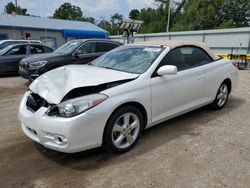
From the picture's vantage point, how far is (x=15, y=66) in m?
9.91

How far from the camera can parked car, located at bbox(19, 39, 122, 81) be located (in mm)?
7344

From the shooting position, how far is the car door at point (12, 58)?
9664 mm

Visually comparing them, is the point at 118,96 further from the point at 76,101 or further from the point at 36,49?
the point at 36,49

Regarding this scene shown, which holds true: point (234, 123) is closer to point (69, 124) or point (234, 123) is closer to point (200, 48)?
point (200, 48)

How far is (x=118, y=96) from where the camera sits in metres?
3.09

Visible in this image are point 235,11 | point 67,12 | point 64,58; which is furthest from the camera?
point 67,12

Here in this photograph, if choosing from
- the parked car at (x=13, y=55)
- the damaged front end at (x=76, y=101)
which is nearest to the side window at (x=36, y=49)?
the parked car at (x=13, y=55)

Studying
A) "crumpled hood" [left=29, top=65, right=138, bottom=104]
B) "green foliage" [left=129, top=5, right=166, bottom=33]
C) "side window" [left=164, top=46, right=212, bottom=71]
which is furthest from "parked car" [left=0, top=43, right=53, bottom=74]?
"green foliage" [left=129, top=5, right=166, bottom=33]

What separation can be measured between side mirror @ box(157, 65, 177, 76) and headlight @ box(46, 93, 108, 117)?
1.10m

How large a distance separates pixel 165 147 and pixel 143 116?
564 mm

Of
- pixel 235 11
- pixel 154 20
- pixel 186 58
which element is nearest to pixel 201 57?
pixel 186 58

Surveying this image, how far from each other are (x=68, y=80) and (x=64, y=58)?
15.2 feet

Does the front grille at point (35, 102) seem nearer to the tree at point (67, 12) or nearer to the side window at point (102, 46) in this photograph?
the side window at point (102, 46)

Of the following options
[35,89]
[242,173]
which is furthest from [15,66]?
[242,173]
